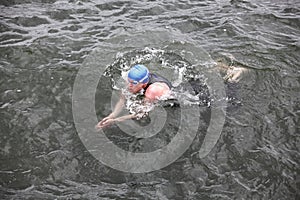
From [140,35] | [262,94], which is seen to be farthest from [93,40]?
[262,94]

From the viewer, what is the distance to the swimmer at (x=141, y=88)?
22.6 feet

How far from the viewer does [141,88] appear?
281 inches

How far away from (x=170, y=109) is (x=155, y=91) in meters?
0.55

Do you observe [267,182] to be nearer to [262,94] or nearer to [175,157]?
[175,157]

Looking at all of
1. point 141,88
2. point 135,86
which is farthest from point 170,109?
point 135,86

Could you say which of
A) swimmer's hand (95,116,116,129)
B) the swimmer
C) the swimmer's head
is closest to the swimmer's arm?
the swimmer

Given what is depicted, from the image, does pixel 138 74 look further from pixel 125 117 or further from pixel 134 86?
pixel 125 117

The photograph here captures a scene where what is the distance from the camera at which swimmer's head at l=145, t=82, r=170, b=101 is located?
23.0 ft

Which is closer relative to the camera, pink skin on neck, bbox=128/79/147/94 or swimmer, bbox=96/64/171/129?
swimmer, bbox=96/64/171/129

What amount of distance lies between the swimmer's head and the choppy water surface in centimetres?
59

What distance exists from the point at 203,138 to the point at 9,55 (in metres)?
4.95

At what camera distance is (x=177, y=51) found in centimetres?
865

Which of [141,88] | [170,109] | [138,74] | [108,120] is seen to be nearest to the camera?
[108,120]

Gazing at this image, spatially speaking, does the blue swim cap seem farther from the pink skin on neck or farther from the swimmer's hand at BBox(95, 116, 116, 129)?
the swimmer's hand at BBox(95, 116, 116, 129)
